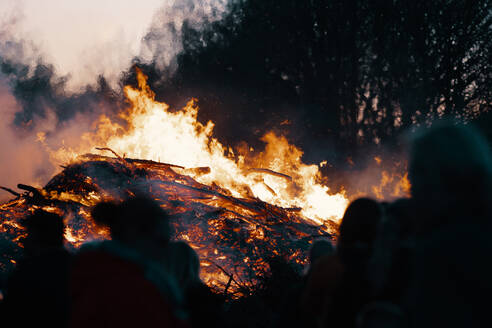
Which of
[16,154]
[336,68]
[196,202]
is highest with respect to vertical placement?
[336,68]

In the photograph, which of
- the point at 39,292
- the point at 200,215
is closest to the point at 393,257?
the point at 39,292

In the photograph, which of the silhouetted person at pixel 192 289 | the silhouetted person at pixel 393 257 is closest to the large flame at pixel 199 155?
the silhouetted person at pixel 192 289

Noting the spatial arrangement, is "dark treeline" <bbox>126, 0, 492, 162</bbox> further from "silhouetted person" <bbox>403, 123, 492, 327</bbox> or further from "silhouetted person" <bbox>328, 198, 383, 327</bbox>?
"silhouetted person" <bbox>403, 123, 492, 327</bbox>

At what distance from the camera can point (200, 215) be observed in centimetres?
582

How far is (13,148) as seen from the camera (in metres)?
9.59

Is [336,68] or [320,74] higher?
[320,74]

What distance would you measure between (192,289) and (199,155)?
723cm

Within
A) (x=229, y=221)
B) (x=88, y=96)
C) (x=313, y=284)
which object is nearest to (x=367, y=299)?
(x=313, y=284)

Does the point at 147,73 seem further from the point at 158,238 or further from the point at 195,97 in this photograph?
the point at 158,238

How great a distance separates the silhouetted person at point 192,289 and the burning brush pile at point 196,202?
2.33m

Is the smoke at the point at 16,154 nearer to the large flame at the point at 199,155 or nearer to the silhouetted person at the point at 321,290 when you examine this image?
the large flame at the point at 199,155

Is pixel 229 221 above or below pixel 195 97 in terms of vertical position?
below

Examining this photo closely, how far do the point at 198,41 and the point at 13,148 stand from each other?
682 centimetres

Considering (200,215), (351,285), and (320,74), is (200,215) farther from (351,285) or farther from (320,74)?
(320,74)
